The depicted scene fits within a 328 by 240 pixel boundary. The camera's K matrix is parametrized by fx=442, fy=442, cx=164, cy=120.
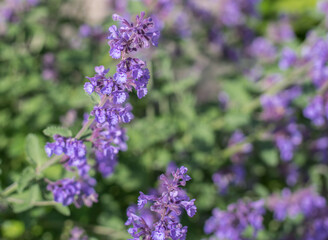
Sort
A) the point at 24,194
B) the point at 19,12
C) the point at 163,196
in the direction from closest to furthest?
the point at 163,196
the point at 24,194
the point at 19,12

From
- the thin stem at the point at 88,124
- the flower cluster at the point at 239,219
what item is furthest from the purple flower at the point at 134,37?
the flower cluster at the point at 239,219

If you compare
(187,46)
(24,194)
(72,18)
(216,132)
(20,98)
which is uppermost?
(72,18)

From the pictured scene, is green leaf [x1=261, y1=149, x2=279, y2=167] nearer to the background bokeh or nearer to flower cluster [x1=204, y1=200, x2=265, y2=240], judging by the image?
the background bokeh

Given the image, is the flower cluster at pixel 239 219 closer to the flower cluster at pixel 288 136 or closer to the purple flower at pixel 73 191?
the flower cluster at pixel 288 136

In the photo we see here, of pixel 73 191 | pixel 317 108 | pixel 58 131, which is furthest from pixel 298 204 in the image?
pixel 58 131

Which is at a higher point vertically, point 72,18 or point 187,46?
point 72,18

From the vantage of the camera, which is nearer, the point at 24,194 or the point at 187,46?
the point at 24,194

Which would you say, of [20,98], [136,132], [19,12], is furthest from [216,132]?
[19,12]

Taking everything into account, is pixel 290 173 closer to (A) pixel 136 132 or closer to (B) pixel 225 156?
(B) pixel 225 156

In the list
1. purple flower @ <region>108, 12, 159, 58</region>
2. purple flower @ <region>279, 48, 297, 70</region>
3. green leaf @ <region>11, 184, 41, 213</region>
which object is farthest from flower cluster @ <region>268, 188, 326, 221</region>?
purple flower @ <region>108, 12, 159, 58</region>
